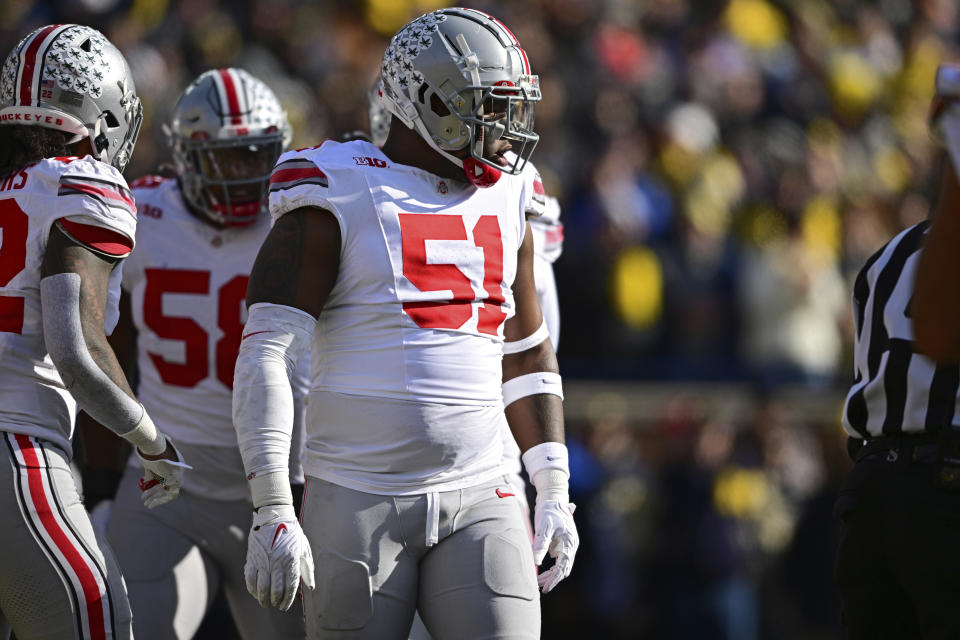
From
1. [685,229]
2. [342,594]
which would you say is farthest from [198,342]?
[685,229]

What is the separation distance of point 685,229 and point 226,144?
5051 mm

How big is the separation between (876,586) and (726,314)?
5.24m

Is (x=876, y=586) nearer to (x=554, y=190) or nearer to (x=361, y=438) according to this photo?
(x=361, y=438)

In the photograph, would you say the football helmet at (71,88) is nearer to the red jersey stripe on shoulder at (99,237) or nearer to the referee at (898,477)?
the red jersey stripe on shoulder at (99,237)

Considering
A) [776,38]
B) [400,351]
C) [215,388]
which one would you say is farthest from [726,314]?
[400,351]

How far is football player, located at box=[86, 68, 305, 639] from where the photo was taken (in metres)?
4.05

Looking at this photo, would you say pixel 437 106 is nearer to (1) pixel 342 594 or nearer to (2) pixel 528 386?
(2) pixel 528 386

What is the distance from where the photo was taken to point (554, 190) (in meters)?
8.73

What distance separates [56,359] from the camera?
10.1 ft

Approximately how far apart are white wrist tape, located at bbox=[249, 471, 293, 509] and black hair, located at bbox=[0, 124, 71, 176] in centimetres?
99

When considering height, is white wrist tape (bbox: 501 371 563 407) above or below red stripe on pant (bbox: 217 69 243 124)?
below

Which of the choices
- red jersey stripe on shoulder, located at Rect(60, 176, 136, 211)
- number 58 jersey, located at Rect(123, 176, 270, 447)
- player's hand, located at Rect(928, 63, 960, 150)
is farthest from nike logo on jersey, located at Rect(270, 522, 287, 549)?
player's hand, located at Rect(928, 63, 960, 150)

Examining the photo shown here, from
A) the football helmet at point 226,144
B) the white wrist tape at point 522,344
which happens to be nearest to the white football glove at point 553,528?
the white wrist tape at point 522,344

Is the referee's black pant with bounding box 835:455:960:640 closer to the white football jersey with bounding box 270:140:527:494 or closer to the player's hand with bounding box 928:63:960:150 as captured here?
the white football jersey with bounding box 270:140:527:494
